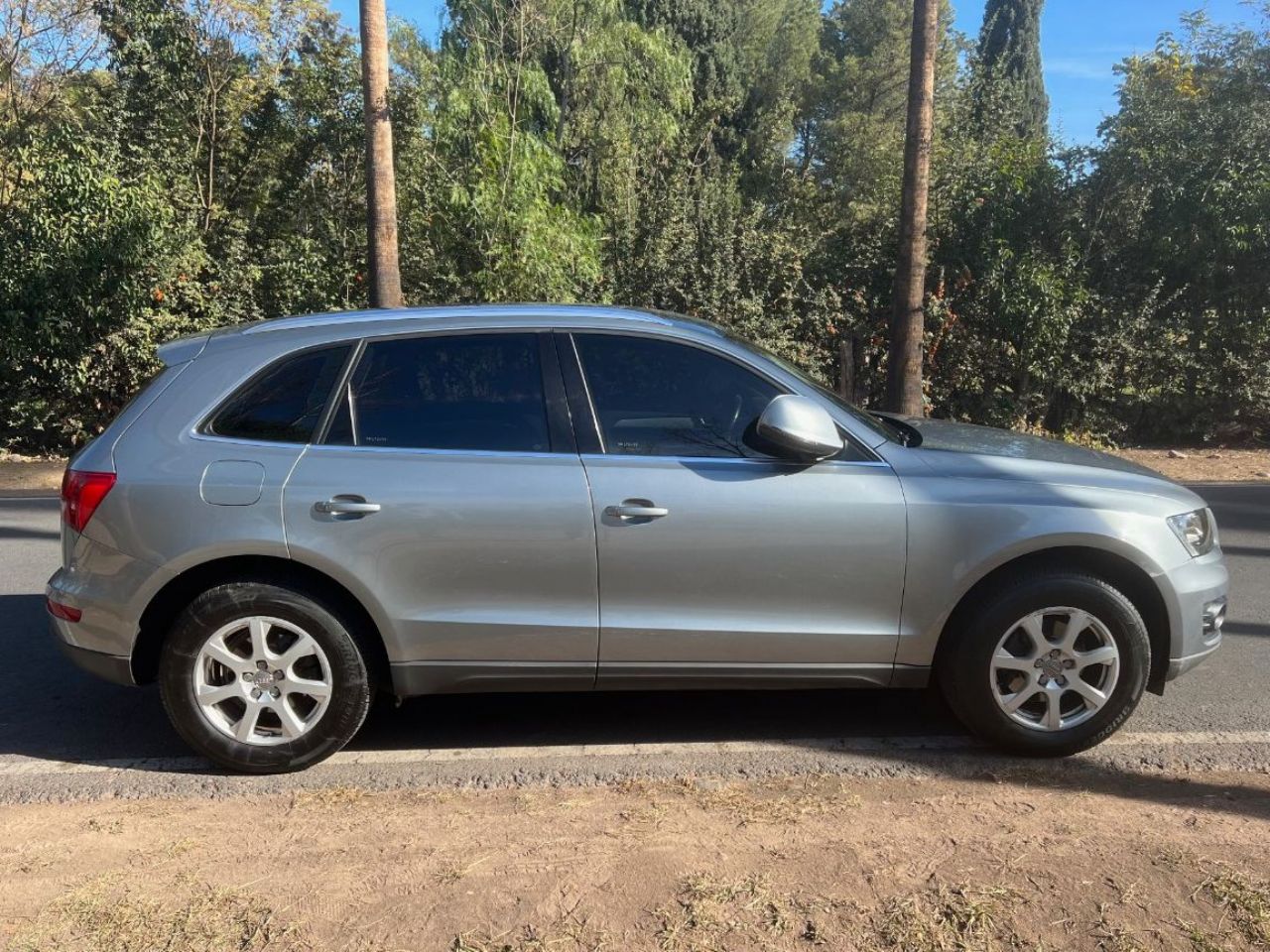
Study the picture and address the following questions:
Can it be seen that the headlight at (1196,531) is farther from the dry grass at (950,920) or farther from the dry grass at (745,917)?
the dry grass at (745,917)

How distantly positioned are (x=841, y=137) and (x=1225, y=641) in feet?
106

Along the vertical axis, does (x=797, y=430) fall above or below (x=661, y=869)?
above

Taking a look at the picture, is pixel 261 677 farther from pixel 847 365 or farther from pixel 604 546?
pixel 847 365

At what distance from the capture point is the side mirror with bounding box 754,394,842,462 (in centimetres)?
359

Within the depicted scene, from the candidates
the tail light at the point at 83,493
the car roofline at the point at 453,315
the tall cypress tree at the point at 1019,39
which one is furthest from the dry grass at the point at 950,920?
the tall cypress tree at the point at 1019,39

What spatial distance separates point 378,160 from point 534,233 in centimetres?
319

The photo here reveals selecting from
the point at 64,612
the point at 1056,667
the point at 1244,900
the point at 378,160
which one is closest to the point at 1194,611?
the point at 1056,667

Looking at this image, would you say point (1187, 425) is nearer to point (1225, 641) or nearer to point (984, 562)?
point (1225, 641)

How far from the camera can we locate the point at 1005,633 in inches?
145

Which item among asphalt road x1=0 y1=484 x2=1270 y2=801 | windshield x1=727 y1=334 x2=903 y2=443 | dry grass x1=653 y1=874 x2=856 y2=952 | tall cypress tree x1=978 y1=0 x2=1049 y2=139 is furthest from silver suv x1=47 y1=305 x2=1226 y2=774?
tall cypress tree x1=978 y1=0 x2=1049 y2=139

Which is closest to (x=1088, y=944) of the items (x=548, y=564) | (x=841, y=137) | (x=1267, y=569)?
(x=548, y=564)

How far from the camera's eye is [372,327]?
3.88m

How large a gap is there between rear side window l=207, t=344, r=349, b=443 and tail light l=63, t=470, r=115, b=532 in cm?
42

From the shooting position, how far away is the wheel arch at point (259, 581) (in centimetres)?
368
